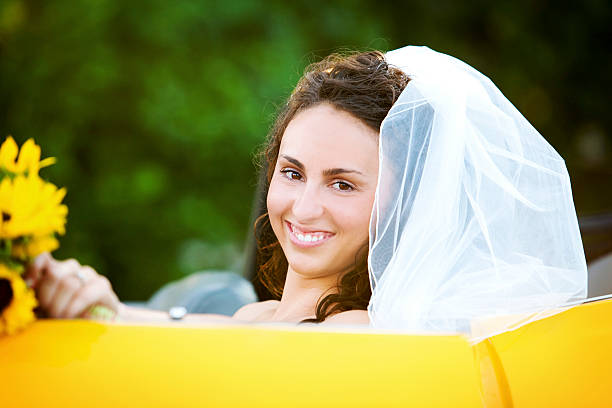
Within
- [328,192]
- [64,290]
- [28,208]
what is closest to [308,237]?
[328,192]

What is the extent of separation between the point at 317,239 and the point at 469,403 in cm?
60

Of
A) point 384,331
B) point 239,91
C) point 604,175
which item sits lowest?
point 384,331

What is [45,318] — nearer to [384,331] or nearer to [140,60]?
[384,331]

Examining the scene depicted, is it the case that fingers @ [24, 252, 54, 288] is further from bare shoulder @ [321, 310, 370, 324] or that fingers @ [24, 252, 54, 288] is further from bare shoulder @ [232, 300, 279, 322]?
bare shoulder @ [232, 300, 279, 322]

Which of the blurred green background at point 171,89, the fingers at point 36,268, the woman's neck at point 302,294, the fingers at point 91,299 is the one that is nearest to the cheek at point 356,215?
the woman's neck at point 302,294

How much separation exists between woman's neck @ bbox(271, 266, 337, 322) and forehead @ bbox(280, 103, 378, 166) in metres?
0.31


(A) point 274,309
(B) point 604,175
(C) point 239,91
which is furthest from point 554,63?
(A) point 274,309

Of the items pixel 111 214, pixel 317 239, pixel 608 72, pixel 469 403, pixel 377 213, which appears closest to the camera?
pixel 469 403

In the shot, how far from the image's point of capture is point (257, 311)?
7.14 feet

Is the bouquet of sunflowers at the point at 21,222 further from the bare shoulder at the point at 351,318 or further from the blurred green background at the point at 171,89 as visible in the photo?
the blurred green background at the point at 171,89

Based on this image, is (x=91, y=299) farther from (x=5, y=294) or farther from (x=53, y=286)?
(x=5, y=294)

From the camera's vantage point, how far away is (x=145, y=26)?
6863mm

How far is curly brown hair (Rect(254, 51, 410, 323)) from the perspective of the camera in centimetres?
178

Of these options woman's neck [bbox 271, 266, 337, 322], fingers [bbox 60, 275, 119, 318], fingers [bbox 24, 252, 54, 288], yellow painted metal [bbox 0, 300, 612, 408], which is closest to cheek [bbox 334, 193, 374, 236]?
woman's neck [bbox 271, 266, 337, 322]
